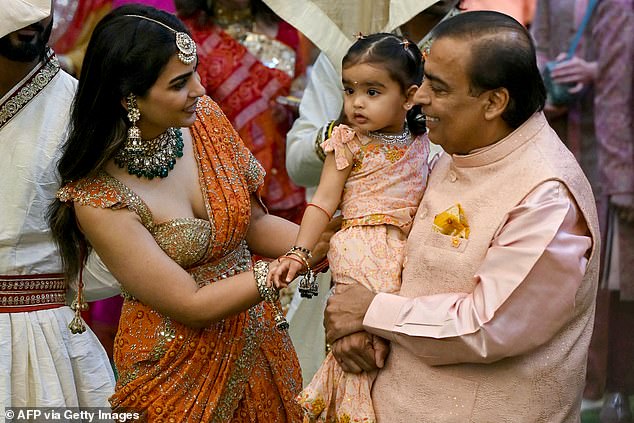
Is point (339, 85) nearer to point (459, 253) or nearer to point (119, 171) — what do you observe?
point (119, 171)

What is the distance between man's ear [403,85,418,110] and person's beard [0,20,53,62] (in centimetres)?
130

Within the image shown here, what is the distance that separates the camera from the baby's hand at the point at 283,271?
9.44 ft

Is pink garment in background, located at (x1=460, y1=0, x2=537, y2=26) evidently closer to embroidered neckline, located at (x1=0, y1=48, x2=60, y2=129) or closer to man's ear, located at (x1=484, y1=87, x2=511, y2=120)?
embroidered neckline, located at (x1=0, y1=48, x2=60, y2=129)

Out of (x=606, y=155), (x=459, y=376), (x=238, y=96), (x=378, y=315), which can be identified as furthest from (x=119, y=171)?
(x=606, y=155)

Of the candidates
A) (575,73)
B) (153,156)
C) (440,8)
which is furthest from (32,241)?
(575,73)

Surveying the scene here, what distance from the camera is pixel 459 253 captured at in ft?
8.39

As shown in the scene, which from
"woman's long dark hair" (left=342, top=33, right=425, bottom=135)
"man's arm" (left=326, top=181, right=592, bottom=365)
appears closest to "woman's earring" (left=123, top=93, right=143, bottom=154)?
"woman's long dark hair" (left=342, top=33, right=425, bottom=135)

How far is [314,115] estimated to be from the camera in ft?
13.6

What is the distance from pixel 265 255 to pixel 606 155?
6.77 feet

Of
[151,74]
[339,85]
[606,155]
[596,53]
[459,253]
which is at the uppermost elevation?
[151,74]

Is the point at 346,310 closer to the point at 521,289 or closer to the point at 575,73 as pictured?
the point at 521,289

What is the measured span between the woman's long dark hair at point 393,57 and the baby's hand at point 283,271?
515mm

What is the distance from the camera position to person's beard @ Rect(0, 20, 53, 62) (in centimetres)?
350

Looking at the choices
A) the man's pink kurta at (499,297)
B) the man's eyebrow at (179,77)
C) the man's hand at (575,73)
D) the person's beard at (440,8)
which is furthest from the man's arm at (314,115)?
the man's pink kurta at (499,297)
